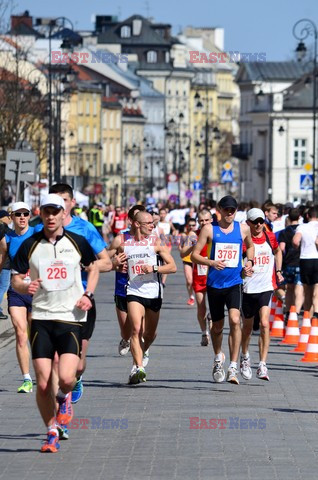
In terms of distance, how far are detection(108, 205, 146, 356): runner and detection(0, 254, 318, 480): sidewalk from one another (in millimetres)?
370

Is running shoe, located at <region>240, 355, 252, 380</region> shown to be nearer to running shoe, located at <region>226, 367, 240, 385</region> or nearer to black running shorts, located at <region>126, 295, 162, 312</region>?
running shoe, located at <region>226, 367, 240, 385</region>

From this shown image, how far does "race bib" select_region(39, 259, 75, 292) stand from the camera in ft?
37.4

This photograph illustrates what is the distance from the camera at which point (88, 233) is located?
12.2 m

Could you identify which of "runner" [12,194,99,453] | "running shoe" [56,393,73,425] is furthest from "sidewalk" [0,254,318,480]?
"runner" [12,194,99,453]

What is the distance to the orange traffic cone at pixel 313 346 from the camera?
18672mm

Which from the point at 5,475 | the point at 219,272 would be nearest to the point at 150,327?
the point at 219,272

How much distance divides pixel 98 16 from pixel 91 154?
53.0 m

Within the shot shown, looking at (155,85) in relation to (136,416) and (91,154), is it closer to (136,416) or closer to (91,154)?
(91,154)

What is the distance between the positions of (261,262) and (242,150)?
472 feet

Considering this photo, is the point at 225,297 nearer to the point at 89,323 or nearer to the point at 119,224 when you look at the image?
the point at 89,323

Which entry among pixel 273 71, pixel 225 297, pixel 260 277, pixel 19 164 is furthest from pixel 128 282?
pixel 273 71

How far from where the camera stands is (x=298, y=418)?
1353 centimetres

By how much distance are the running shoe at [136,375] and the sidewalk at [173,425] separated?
85mm

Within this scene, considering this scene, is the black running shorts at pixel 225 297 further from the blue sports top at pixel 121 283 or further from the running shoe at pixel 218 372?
the blue sports top at pixel 121 283
